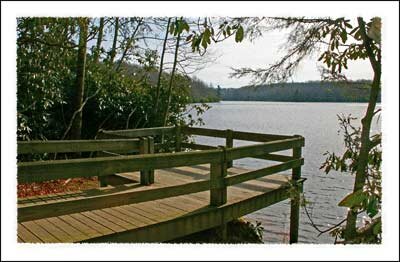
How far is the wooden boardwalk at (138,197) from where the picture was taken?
2.72m

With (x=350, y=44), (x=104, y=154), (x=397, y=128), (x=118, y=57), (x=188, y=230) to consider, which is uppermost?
(x=118, y=57)

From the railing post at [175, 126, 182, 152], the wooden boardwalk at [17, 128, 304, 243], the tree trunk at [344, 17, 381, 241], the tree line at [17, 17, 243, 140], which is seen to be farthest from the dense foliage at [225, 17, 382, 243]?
the railing post at [175, 126, 182, 152]

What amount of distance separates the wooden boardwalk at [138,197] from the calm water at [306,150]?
0.90 meters

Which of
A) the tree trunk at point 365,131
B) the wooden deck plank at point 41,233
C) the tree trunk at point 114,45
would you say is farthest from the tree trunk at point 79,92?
the tree trunk at point 365,131

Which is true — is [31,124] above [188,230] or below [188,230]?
above

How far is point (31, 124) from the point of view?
6.19 meters

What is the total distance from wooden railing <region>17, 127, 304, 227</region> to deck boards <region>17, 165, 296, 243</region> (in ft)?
0.70

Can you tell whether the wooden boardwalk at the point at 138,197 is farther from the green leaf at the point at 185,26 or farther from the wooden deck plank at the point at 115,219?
the green leaf at the point at 185,26

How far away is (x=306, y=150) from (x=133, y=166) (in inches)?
281

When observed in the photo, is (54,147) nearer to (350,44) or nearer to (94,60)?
(350,44)

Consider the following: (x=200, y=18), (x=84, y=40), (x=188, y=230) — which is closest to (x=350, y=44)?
(x=200, y=18)

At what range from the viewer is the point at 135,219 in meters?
3.42

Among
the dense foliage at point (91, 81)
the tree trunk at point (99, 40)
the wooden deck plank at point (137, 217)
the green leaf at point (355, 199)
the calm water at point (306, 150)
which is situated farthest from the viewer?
the tree trunk at point (99, 40)

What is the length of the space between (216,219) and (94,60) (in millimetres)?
4349
